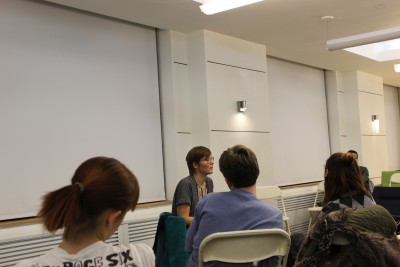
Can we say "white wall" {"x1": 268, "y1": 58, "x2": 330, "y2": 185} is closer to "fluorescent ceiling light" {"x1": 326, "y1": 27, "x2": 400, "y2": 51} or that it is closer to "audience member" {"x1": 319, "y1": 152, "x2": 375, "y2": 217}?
"fluorescent ceiling light" {"x1": 326, "y1": 27, "x2": 400, "y2": 51}

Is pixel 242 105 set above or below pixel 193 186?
above

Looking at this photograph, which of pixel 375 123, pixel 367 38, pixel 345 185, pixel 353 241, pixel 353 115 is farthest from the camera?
pixel 375 123

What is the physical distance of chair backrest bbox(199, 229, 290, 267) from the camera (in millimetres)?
2098

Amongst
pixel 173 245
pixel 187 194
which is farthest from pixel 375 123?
pixel 173 245

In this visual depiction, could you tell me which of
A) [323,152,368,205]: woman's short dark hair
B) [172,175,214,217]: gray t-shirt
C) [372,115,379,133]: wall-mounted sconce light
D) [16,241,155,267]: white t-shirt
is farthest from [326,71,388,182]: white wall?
[16,241,155,267]: white t-shirt

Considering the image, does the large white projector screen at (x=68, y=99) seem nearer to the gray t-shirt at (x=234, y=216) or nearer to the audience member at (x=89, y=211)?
the gray t-shirt at (x=234, y=216)

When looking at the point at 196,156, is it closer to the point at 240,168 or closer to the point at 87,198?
the point at 240,168

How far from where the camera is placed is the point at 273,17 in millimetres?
5312

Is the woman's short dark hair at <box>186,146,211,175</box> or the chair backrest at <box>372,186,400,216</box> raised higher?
the woman's short dark hair at <box>186,146,211,175</box>

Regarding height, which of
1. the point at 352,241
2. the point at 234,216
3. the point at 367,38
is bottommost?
the point at 352,241

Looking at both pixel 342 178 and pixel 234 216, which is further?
pixel 342 178

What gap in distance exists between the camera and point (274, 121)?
24.7ft

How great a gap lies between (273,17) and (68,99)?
2442mm

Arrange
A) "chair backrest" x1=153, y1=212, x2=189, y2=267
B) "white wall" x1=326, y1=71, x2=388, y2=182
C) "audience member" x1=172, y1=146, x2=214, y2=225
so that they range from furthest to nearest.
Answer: "white wall" x1=326, y1=71, x2=388, y2=182 < "audience member" x1=172, y1=146, x2=214, y2=225 < "chair backrest" x1=153, y1=212, x2=189, y2=267
